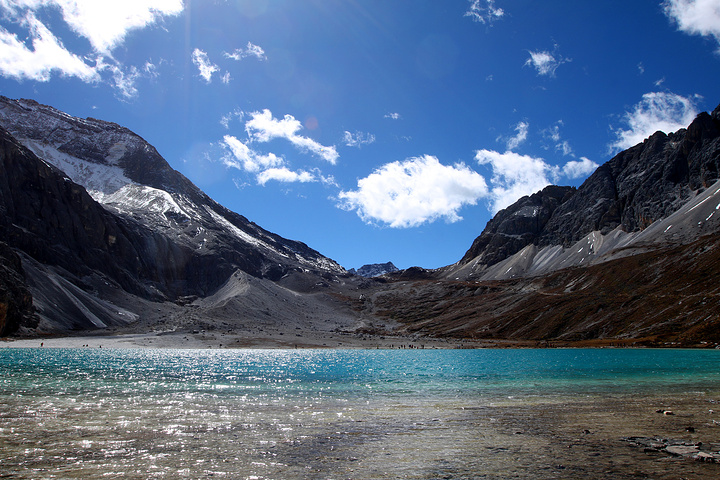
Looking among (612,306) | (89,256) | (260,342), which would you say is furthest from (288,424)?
(89,256)

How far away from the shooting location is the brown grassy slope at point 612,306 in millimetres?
98125

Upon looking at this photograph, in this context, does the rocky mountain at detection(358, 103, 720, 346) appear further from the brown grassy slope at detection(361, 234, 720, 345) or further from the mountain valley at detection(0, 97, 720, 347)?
the mountain valley at detection(0, 97, 720, 347)

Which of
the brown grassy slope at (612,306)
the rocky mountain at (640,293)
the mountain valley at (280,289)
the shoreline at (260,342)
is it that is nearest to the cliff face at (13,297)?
the mountain valley at (280,289)

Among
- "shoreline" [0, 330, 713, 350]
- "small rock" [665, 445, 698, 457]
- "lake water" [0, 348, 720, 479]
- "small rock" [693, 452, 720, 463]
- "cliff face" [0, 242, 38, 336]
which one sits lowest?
"shoreline" [0, 330, 713, 350]

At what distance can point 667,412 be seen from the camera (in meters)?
21.4

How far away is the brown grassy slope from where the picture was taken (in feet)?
322

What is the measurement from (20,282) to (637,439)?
11325 cm

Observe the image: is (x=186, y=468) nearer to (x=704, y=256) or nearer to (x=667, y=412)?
(x=667, y=412)

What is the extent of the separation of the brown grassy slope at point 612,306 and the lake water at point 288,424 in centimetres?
7180

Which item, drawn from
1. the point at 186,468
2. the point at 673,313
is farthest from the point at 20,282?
the point at 673,313

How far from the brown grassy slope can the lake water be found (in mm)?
71797

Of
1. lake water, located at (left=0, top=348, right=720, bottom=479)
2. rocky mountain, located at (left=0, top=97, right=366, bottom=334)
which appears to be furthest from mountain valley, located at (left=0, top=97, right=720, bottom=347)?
lake water, located at (left=0, top=348, right=720, bottom=479)

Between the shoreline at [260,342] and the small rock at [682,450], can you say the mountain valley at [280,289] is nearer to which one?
the shoreline at [260,342]

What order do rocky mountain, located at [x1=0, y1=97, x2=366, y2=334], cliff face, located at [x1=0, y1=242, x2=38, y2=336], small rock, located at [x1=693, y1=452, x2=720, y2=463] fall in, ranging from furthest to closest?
rocky mountain, located at [x1=0, y1=97, x2=366, y2=334] < cliff face, located at [x1=0, y1=242, x2=38, y2=336] < small rock, located at [x1=693, y1=452, x2=720, y2=463]
